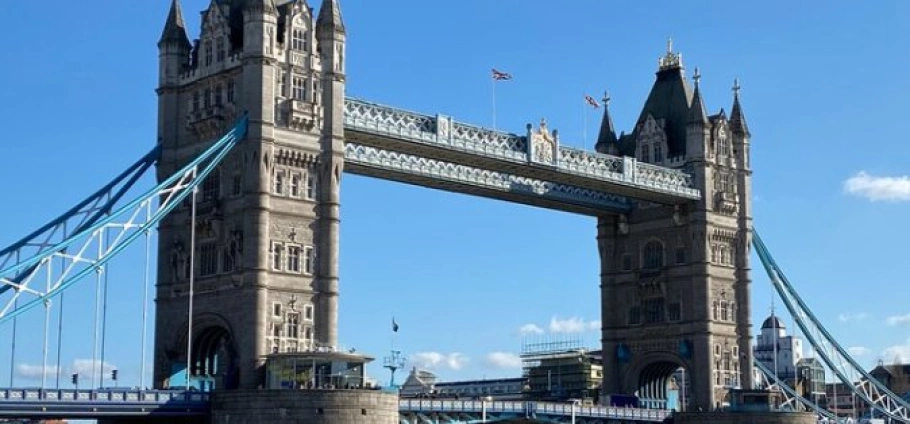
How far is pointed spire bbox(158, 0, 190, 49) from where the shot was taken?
80.9 m

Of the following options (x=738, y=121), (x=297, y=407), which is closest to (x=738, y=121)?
(x=738, y=121)

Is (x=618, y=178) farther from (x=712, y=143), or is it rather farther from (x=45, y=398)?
(x=45, y=398)

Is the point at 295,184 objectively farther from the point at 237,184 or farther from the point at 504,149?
the point at 504,149

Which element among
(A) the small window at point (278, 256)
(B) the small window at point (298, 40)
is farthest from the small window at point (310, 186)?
(B) the small window at point (298, 40)

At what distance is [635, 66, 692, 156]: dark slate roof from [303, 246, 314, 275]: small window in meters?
34.7

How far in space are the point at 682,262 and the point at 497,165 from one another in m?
19.5

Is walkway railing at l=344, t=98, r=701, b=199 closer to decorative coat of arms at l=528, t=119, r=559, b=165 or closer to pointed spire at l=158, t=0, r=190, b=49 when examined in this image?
decorative coat of arms at l=528, t=119, r=559, b=165

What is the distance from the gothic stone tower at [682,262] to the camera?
100688 mm

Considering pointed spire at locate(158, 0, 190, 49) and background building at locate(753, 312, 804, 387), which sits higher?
pointed spire at locate(158, 0, 190, 49)

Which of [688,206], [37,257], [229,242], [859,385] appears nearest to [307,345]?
[229,242]

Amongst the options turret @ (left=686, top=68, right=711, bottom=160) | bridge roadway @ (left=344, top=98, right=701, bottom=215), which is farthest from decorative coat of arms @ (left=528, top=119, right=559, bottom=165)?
turret @ (left=686, top=68, right=711, bottom=160)

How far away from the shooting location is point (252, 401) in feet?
230

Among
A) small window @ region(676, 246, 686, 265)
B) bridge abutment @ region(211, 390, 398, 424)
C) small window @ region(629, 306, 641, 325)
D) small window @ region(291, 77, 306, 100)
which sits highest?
small window @ region(291, 77, 306, 100)

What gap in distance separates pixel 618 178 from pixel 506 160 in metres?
10.3
